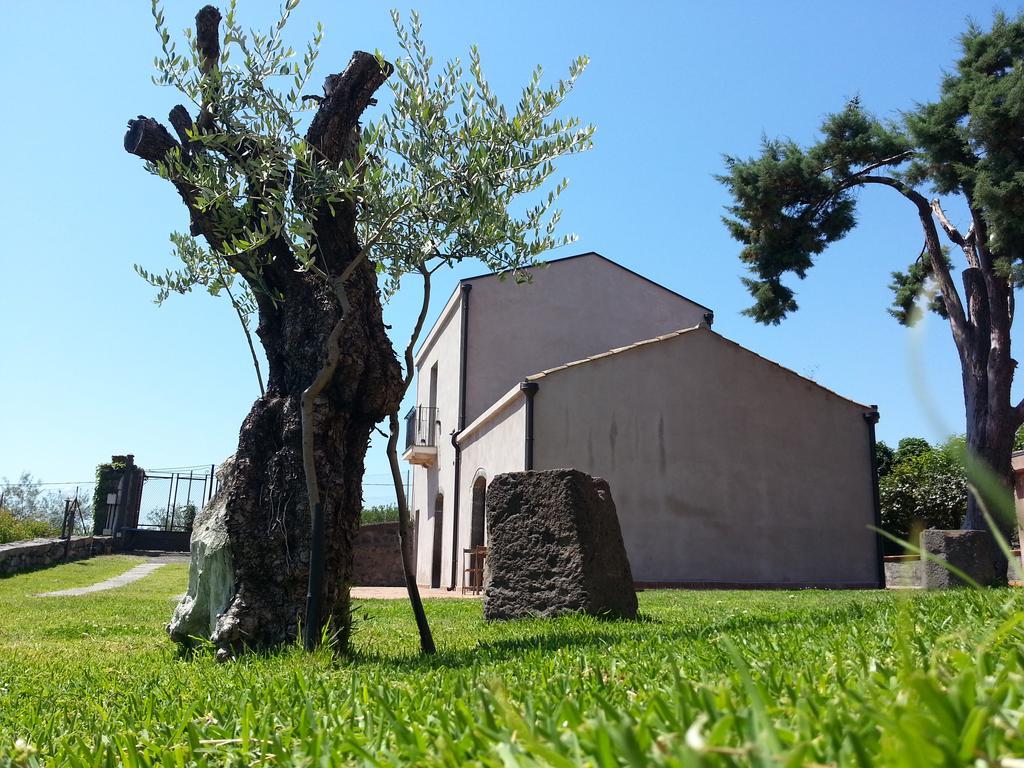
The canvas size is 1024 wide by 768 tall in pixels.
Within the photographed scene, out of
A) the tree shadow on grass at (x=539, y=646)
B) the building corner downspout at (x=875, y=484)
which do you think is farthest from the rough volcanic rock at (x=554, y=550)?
the building corner downspout at (x=875, y=484)

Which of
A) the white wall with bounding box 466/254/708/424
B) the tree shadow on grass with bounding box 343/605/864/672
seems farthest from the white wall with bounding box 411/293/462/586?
the tree shadow on grass with bounding box 343/605/864/672

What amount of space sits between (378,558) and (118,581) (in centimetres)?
766

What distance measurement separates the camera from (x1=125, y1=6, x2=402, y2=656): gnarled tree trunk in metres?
5.54

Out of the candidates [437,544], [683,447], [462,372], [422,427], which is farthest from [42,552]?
[683,447]

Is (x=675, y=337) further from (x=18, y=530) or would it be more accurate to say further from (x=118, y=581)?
(x=18, y=530)

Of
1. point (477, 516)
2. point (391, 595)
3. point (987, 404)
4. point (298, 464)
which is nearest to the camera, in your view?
point (298, 464)

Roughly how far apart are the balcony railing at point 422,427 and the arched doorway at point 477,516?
15.5 feet

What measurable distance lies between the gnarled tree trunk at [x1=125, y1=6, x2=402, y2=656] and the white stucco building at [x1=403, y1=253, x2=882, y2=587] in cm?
1096

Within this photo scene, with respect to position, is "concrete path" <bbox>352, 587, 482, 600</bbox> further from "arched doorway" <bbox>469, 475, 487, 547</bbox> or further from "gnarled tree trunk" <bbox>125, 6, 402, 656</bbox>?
"gnarled tree trunk" <bbox>125, 6, 402, 656</bbox>

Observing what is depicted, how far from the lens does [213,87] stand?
5844mm

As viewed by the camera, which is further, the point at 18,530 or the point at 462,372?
the point at 462,372

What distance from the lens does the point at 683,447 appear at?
17906 millimetres

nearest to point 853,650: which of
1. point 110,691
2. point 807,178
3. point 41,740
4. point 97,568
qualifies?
point 41,740

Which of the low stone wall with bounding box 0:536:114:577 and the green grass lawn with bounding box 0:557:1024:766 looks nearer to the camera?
the green grass lawn with bounding box 0:557:1024:766
